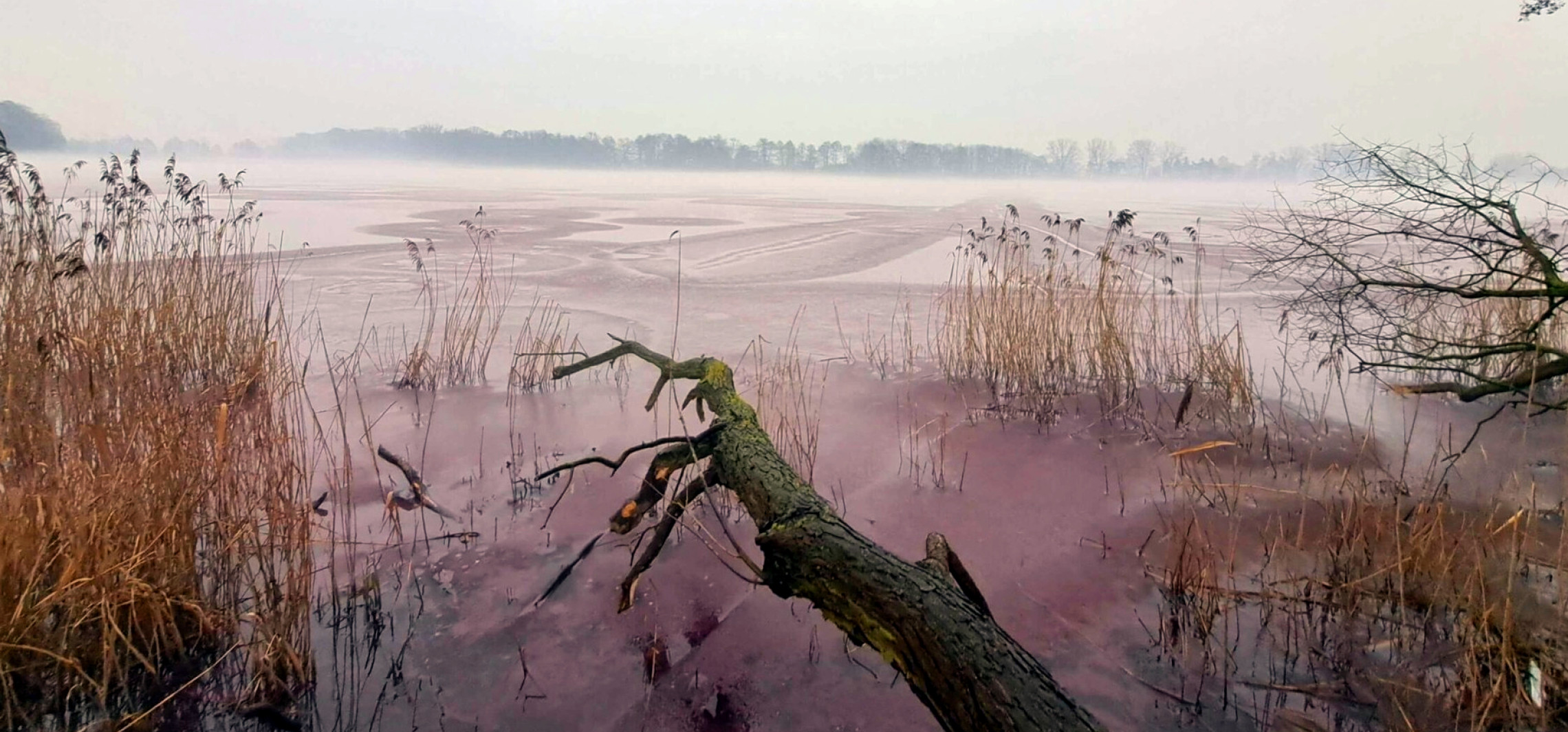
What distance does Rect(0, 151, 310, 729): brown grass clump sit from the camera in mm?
1436

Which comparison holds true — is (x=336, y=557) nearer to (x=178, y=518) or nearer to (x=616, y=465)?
(x=178, y=518)

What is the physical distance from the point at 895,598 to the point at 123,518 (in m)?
1.53


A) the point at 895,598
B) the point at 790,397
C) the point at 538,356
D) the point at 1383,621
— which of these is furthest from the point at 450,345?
the point at 1383,621

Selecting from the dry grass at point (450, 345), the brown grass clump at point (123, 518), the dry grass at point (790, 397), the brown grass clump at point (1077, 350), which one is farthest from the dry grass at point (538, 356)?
the brown grass clump at point (1077, 350)

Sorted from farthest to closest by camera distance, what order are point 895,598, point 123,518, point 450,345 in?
point 450,345 → point 123,518 → point 895,598

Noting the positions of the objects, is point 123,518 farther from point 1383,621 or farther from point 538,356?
point 1383,621

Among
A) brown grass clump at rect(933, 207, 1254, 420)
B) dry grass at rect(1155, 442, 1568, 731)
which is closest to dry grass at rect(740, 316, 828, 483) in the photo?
brown grass clump at rect(933, 207, 1254, 420)

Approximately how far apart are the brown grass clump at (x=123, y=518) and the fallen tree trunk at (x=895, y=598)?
776 millimetres

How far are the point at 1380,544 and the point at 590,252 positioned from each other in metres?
7.33

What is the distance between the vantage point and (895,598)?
133 centimetres

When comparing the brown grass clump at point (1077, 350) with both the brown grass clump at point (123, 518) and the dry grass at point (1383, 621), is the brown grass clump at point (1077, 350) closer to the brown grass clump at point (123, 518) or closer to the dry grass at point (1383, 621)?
the dry grass at point (1383, 621)

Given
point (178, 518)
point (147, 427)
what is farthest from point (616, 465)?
point (147, 427)

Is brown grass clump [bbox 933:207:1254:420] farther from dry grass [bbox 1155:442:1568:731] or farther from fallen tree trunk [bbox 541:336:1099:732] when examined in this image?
fallen tree trunk [bbox 541:336:1099:732]

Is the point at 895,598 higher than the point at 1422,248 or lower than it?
lower
